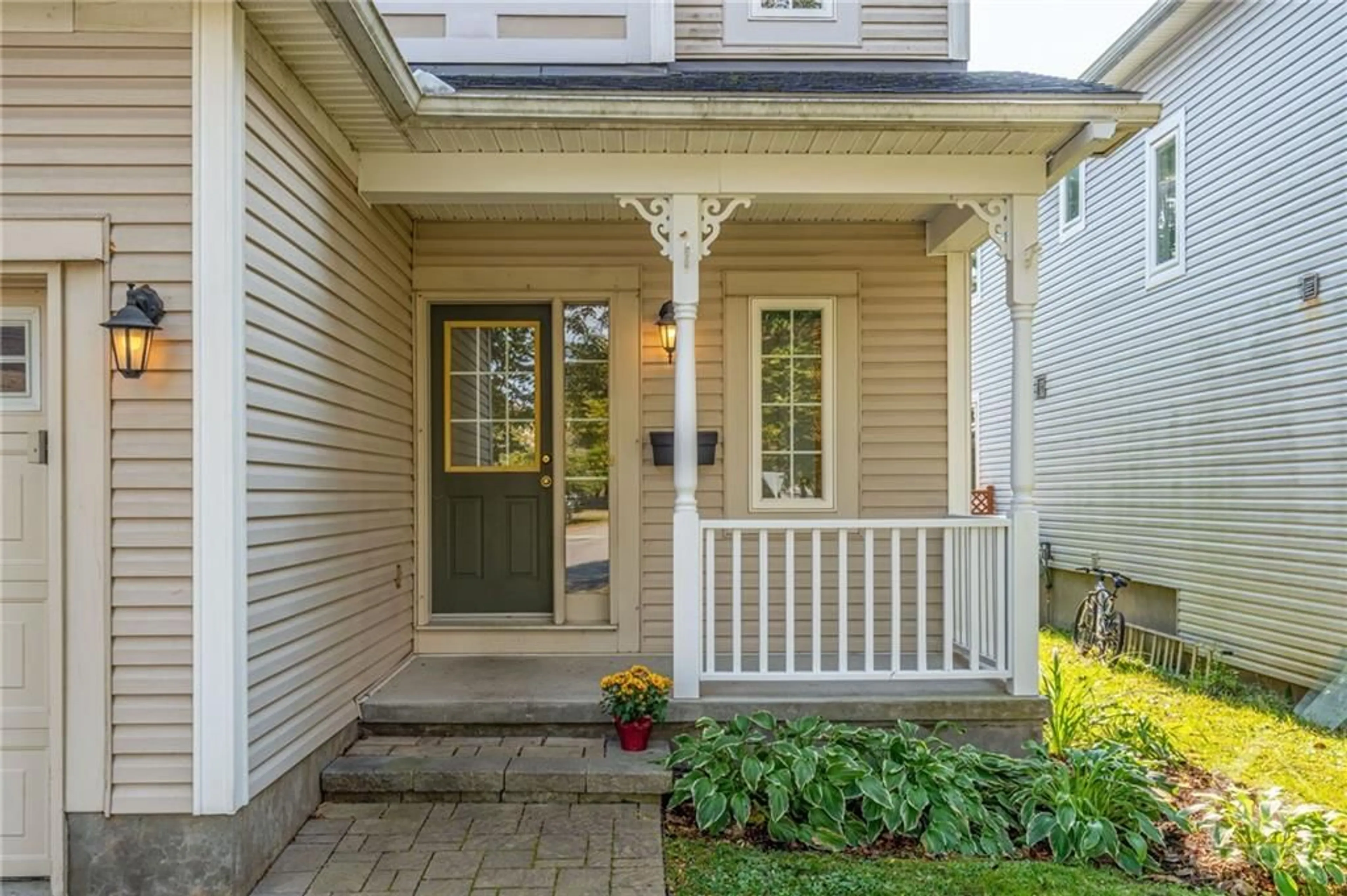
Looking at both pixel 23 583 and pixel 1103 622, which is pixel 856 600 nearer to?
pixel 1103 622

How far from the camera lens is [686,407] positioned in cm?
395

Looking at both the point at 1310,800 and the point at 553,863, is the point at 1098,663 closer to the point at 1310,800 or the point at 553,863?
the point at 1310,800

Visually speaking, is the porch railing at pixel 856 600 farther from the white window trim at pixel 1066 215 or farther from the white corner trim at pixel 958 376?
the white window trim at pixel 1066 215

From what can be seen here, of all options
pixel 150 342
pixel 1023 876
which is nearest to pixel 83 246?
pixel 150 342

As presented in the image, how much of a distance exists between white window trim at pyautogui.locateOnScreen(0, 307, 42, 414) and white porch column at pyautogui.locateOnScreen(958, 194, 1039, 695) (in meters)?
3.89

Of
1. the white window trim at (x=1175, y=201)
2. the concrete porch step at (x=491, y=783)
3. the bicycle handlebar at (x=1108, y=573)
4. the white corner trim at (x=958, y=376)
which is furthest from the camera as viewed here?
the bicycle handlebar at (x=1108, y=573)

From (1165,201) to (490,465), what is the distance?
6.41m

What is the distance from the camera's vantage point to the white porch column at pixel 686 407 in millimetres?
3895

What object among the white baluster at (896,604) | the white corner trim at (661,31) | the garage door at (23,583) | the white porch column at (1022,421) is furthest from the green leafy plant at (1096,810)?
the white corner trim at (661,31)

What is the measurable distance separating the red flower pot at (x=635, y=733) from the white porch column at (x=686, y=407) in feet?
0.74

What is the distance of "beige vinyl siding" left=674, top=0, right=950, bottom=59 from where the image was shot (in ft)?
16.8

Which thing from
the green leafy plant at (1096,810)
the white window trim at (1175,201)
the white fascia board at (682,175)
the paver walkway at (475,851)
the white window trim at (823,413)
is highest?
the white window trim at (1175,201)

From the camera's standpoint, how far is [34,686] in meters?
2.76

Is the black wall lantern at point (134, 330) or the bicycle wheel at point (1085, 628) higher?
the black wall lantern at point (134, 330)
